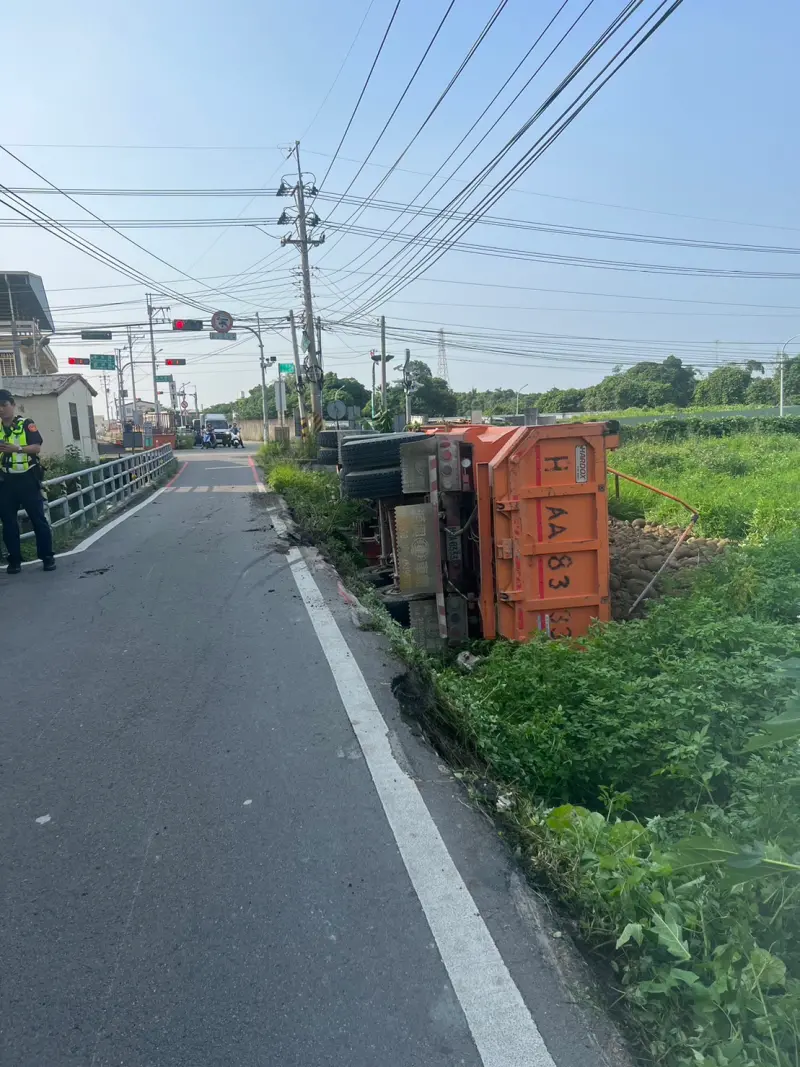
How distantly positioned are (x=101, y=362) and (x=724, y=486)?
3949cm

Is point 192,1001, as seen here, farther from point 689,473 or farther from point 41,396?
point 41,396

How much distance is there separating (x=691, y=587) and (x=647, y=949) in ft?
17.5

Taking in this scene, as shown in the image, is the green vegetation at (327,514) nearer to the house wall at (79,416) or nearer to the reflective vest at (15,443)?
the reflective vest at (15,443)

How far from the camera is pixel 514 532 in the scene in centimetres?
638

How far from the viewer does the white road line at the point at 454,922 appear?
2236mm

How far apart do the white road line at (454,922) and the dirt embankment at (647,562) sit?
4386mm

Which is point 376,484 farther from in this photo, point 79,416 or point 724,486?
point 79,416

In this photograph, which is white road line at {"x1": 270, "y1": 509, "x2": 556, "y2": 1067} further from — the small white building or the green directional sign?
the green directional sign

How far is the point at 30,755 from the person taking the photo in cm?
412

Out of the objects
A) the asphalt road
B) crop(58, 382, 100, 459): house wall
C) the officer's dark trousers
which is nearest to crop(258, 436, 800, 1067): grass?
the asphalt road

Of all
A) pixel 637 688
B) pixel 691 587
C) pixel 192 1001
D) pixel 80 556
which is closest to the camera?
pixel 192 1001

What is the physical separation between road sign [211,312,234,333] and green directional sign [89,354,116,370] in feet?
41.6

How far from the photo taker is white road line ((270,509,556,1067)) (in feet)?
7.34

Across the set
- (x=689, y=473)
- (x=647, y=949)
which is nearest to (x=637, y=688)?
(x=647, y=949)
